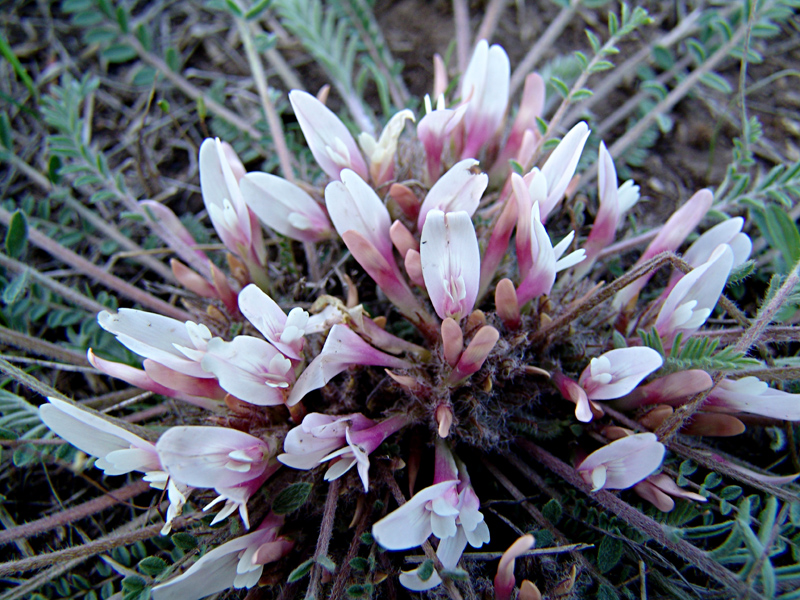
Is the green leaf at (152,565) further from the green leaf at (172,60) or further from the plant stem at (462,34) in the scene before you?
the plant stem at (462,34)

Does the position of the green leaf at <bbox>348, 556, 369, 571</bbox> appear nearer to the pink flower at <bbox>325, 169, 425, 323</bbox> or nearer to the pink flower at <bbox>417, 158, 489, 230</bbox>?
the pink flower at <bbox>325, 169, 425, 323</bbox>

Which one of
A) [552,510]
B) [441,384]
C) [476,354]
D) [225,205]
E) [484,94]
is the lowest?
[552,510]

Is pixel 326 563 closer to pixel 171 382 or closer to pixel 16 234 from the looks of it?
pixel 171 382

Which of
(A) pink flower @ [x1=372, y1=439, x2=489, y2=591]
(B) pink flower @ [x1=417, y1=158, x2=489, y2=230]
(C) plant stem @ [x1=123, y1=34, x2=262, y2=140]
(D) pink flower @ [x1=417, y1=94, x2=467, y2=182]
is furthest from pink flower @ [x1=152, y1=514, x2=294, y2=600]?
(C) plant stem @ [x1=123, y1=34, x2=262, y2=140]

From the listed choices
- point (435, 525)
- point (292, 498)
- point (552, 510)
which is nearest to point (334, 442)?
point (292, 498)

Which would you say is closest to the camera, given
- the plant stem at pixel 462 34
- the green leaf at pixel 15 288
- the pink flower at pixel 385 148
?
the pink flower at pixel 385 148

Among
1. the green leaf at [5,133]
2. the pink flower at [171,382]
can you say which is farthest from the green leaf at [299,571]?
the green leaf at [5,133]
